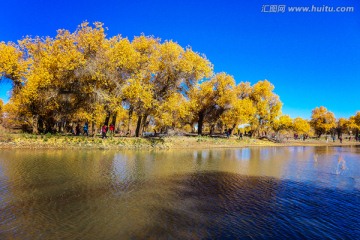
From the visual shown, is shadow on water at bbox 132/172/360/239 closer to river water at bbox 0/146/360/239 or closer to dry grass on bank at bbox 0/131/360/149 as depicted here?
river water at bbox 0/146/360/239

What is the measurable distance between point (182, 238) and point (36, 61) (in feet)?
124

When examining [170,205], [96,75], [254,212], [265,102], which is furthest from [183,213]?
[265,102]

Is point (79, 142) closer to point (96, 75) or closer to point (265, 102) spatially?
point (96, 75)

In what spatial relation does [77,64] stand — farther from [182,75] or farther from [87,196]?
[87,196]

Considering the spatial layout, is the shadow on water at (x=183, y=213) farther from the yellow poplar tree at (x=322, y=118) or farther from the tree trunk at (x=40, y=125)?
the yellow poplar tree at (x=322, y=118)

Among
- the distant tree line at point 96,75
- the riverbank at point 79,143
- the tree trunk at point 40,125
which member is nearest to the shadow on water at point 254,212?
the riverbank at point 79,143

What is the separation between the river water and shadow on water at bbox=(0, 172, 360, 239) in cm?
3

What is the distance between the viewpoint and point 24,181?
12273mm

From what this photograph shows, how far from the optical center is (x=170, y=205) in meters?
9.74

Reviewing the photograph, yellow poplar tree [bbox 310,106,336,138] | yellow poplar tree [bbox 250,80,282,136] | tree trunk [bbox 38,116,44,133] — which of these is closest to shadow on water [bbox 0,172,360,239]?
tree trunk [bbox 38,116,44,133]

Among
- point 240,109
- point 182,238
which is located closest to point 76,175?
point 182,238

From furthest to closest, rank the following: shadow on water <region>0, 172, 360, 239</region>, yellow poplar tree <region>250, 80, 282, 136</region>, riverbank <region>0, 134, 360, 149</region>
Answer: yellow poplar tree <region>250, 80, 282, 136</region> < riverbank <region>0, 134, 360, 149</region> < shadow on water <region>0, 172, 360, 239</region>

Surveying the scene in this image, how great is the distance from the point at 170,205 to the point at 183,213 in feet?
3.23

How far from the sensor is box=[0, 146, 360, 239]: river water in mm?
7420
